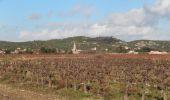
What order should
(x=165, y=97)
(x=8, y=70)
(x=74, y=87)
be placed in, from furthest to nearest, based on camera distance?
(x=8, y=70), (x=74, y=87), (x=165, y=97)

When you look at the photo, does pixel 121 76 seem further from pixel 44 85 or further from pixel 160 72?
pixel 44 85

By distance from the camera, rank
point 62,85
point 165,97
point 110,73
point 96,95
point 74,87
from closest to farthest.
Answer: point 165,97 → point 96,95 → point 74,87 → point 62,85 → point 110,73

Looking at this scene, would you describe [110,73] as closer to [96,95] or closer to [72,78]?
[72,78]

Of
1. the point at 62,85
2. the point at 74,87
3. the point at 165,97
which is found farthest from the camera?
the point at 62,85

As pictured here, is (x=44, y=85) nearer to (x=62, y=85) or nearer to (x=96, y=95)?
(x=62, y=85)

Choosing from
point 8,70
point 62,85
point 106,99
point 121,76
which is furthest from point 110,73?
point 8,70

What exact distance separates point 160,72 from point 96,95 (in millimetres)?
10682

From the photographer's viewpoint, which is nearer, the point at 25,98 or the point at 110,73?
the point at 25,98

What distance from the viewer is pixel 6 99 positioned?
95.7ft

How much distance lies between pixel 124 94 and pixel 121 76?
8.61 m

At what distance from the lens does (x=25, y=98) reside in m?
29.6

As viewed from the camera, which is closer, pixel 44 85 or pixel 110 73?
pixel 44 85

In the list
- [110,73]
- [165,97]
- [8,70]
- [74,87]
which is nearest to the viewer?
[165,97]

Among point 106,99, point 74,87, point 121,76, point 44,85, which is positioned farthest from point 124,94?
point 44,85
